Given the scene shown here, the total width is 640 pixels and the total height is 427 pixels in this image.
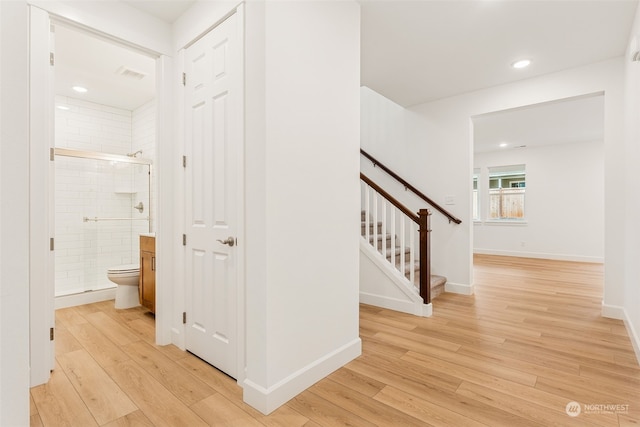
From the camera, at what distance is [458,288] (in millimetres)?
3965

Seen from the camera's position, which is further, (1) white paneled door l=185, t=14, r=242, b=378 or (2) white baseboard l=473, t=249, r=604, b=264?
(2) white baseboard l=473, t=249, r=604, b=264

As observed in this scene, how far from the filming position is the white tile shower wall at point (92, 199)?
3799 millimetres

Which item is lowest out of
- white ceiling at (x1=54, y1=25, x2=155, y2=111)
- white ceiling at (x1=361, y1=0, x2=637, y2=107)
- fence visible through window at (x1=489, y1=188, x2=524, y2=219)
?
fence visible through window at (x1=489, y1=188, x2=524, y2=219)

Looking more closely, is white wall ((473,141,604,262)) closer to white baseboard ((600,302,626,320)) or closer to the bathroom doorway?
white baseboard ((600,302,626,320))

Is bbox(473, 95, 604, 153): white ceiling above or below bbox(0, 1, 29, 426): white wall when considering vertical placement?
above

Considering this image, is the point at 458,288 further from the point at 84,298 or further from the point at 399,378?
the point at 84,298

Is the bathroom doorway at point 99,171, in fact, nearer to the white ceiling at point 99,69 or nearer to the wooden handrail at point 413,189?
the white ceiling at point 99,69

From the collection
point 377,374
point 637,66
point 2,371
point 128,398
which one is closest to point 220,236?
point 128,398

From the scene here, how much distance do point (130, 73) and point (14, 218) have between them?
3.17 meters

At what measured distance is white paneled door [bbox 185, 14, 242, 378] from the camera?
75.3 inches

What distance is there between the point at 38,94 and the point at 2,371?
180 centimetres

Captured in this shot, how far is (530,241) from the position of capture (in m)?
7.09
